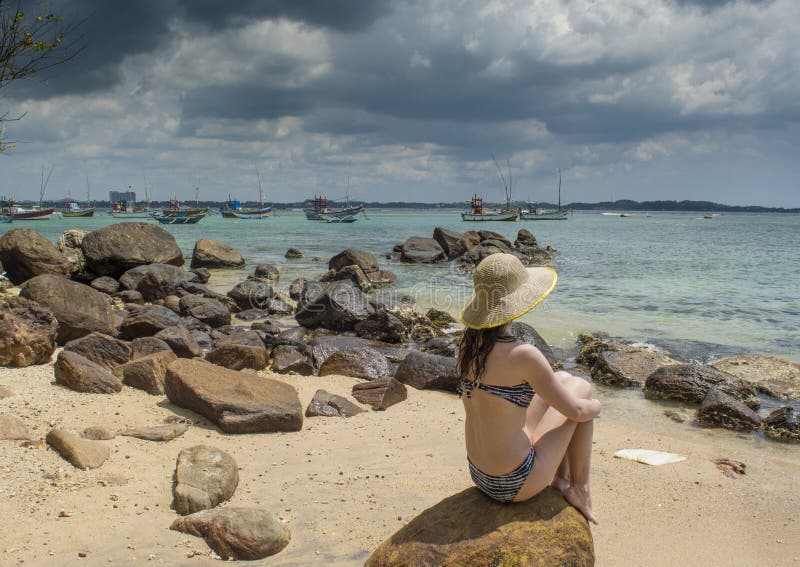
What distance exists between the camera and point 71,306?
8.07 metres

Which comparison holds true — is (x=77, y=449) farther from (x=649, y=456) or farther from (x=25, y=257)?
(x=25, y=257)

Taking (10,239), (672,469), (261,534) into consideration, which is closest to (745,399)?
(672,469)

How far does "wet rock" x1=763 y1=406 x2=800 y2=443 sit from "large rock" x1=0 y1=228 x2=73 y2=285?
14465 mm

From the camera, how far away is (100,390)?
584cm

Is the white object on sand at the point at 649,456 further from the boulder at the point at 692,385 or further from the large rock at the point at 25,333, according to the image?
the large rock at the point at 25,333

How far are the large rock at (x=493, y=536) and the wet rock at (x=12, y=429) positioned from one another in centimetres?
310

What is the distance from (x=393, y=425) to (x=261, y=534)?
103 inches

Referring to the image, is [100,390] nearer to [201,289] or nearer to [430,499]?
[430,499]

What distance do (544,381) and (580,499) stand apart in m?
0.77

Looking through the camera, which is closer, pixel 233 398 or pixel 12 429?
pixel 12 429

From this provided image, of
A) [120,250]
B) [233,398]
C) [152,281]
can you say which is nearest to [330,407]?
[233,398]

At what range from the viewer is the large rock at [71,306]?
7.86 m

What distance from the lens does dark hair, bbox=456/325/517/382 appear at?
9.93ft

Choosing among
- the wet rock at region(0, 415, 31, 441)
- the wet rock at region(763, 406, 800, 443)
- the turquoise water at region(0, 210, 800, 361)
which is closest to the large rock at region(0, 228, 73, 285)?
the turquoise water at region(0, 210, 800, 361)
